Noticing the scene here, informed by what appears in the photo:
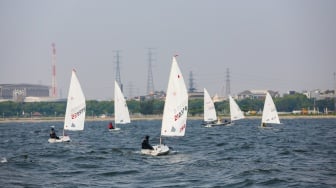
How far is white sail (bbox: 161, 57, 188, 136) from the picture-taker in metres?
45.9

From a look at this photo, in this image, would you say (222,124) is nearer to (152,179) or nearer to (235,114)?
(235,114)

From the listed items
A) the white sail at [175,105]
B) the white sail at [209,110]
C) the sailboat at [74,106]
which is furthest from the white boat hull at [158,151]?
the white sail at [209,110]

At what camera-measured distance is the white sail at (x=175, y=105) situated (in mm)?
45938

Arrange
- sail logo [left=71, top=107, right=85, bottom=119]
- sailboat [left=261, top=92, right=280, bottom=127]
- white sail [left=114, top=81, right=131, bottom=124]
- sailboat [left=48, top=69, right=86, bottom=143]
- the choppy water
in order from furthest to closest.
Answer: sailboat [left=261, top=92, right=280, bottom=127] → white sail [left=114, top=81, right=131, bottom=124] → sail logo [left=71, top=107, right=85, bottom=119] → sailboat [left=48, top=69, right=86, bottom=143] → the choppy water

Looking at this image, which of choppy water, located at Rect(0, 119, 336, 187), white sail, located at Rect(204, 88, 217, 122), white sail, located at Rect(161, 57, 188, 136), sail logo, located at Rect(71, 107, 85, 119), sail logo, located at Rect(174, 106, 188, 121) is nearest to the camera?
choppy water, located at Rect(0, 119, 336, 187)

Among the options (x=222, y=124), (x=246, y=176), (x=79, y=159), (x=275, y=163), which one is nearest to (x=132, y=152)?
(x=79, y=159)

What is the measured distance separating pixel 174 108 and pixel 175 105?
0.72 ft

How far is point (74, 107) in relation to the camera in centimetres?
6844

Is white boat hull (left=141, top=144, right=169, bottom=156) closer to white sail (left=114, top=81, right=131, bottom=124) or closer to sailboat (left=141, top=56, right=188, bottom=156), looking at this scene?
sailboat (left=141, top=56, right=188, bottom=156)

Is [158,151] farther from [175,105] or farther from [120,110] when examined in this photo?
[120,110]

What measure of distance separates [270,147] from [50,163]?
62.5ft

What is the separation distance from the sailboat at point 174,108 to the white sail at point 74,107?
850 inches

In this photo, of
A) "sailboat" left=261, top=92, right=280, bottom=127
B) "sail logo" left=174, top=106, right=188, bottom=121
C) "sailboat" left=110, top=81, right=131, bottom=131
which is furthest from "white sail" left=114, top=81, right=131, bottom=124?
"sail logo" left=174, top=106, right=188, bottom=121

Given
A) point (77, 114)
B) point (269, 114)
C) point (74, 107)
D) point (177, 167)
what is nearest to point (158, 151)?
point (177, 167)
